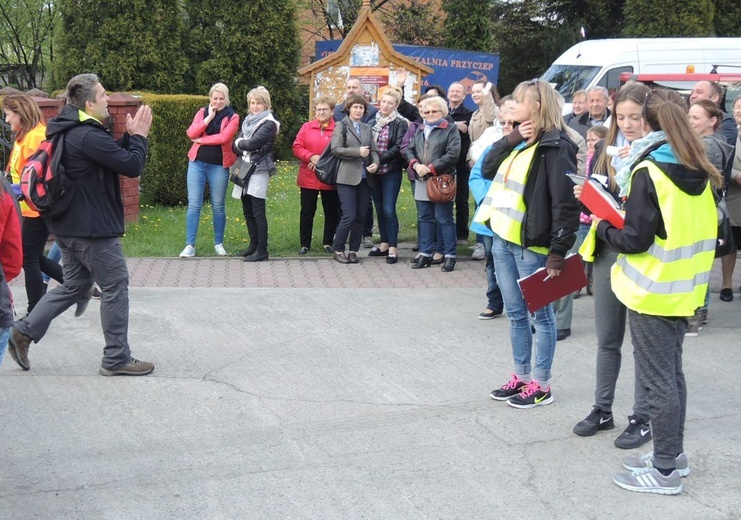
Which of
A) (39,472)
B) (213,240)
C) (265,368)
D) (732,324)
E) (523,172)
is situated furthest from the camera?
(213,240)

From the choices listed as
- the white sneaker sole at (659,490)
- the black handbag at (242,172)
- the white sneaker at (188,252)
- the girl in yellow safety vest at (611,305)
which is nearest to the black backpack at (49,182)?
the girl in yellow safety vest at (611,305)

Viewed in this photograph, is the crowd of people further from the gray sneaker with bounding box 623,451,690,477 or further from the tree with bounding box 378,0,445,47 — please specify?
the tree with bounding box 378,0,445,47

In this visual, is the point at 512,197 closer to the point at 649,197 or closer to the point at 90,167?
the point at 649,197

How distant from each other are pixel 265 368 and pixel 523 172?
90.2 inches

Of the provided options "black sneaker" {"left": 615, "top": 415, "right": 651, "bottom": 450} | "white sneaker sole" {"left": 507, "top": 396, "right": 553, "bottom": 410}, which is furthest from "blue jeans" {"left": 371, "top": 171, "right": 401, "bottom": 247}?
"black sneaker" {"left": 615, "top": 415, "right": 651, "bottom": 450}

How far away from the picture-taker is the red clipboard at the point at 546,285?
5438 mm

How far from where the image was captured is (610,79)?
628 inches

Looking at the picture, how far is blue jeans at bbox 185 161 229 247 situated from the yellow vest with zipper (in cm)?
517

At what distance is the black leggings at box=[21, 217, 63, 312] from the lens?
7.28 meters

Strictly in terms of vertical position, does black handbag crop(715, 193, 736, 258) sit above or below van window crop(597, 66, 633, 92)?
below

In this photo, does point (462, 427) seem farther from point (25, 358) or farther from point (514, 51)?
point (514, 51)

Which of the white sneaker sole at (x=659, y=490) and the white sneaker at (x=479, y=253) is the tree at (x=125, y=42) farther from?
the white sneaker sole at (x=659, y=490)

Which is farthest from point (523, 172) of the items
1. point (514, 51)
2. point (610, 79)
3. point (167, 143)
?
point (514, 51)

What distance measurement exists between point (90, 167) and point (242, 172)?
3.97 meters
